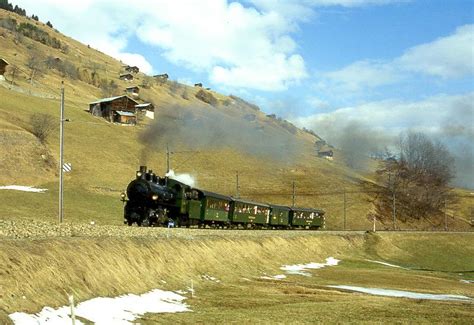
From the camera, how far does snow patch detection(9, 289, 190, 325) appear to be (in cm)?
1503

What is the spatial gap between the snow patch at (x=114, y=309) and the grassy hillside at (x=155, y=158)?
4007cm

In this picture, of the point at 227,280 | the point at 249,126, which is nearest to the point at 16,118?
the point at 249,126

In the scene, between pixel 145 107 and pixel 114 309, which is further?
pixel 145 107

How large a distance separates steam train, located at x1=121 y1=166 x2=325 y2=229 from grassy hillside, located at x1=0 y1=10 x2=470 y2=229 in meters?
11.6

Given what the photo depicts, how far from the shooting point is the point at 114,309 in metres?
18.6

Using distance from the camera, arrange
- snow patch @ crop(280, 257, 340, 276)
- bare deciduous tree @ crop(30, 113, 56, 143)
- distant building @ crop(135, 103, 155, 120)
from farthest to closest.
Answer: distant building @ crop(135, 103, 155, 120) → bare deciduous tree @ crop(30, 113, 56, 143) → snow patch @ crop(280, 257, 340, 276)

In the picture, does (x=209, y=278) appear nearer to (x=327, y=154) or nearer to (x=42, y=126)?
(x=42, y=126)

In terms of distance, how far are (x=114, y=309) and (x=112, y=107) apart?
12905cm

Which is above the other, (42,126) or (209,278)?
(42,126)

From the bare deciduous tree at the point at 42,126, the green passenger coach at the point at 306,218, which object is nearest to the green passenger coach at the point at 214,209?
the green passenger coach at the point at 306,218

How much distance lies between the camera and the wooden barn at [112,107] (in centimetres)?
14225

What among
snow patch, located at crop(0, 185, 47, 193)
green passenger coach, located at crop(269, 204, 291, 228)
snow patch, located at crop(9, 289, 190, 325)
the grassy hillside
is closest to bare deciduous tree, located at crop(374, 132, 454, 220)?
the grassy hillside

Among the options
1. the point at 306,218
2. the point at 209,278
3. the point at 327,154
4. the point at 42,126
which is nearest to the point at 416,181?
the point at 327,154

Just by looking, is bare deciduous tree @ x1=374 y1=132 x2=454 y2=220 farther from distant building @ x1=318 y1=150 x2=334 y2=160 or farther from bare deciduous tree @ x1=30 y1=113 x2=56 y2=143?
bare deciduous tree @ x1=30 y1=113 x2=56 y2=143
